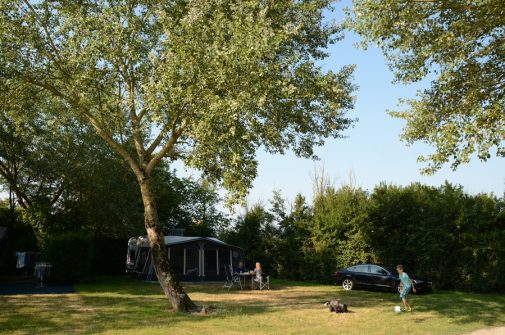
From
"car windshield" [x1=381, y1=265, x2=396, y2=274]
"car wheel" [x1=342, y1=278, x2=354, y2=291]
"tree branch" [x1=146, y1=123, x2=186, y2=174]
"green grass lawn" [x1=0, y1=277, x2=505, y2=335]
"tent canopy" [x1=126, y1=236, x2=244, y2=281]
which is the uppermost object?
"tree branch" [x1=146, y1=123, x2=186, y2=174]

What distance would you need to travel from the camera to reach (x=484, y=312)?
13.4 metres

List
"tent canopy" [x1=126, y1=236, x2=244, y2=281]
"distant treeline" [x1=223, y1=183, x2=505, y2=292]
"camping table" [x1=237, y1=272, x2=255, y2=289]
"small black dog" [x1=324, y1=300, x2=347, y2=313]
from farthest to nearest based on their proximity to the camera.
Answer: "tent canopy" [x1=126, y1=236, x2=244, y2=281]
"camping table" [x1=237, y1=272, x2=255, y2=289]
"distant treeline" [x1=223, y1=183, x2=505, y2=292]
"small black dog" [x1=324, y1=300, x2=347, y2=313]

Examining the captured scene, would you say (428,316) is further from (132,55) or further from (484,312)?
(132,55)

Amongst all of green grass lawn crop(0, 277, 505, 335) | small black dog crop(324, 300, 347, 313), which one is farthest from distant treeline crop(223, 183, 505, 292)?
small black dog crop(324, 300, 347, 313)

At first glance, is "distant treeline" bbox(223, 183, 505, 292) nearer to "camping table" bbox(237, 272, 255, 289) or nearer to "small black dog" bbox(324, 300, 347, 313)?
"camping table" bbox(237, 272, 255, 289)

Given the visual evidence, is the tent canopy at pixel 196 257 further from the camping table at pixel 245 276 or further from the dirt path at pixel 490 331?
the dirt path at pixel 490 331

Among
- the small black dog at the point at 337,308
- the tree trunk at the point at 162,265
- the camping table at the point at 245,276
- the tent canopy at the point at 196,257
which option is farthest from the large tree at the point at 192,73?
the tent canopy at the point at 196,257

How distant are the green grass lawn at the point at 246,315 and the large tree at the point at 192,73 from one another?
1727 mm

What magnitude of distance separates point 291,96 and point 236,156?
6.58ft

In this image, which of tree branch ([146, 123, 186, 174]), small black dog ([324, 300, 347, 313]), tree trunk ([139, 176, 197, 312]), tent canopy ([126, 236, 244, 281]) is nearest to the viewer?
tree trunk ([139, 176, 197, 312])

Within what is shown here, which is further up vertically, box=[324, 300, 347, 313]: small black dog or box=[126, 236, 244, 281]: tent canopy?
box=[126, 236, 244, 281]: tent canopy

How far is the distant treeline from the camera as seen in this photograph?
63.7ft

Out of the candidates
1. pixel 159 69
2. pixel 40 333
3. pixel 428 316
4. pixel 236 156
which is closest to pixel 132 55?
pixel 159 69

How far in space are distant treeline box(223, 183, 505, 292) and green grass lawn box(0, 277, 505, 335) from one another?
1702mm
